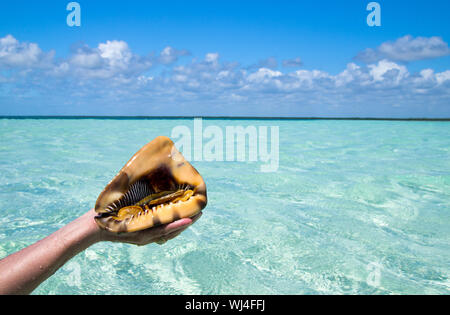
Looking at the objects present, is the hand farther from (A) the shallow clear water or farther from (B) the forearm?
(A) the shallow clear water

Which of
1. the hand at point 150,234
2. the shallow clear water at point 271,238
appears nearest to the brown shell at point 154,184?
the hand at point 150,234

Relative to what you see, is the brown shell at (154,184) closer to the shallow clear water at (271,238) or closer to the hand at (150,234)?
the hand at (150,234)

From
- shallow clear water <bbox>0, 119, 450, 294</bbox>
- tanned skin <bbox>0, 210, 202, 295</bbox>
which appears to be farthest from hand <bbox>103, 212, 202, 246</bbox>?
shallow clear water <bbox>0, 119, 450, 294</bbox>

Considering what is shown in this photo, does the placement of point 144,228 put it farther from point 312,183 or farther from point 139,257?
point 312,183

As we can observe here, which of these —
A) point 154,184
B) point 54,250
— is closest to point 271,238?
point 154,184
